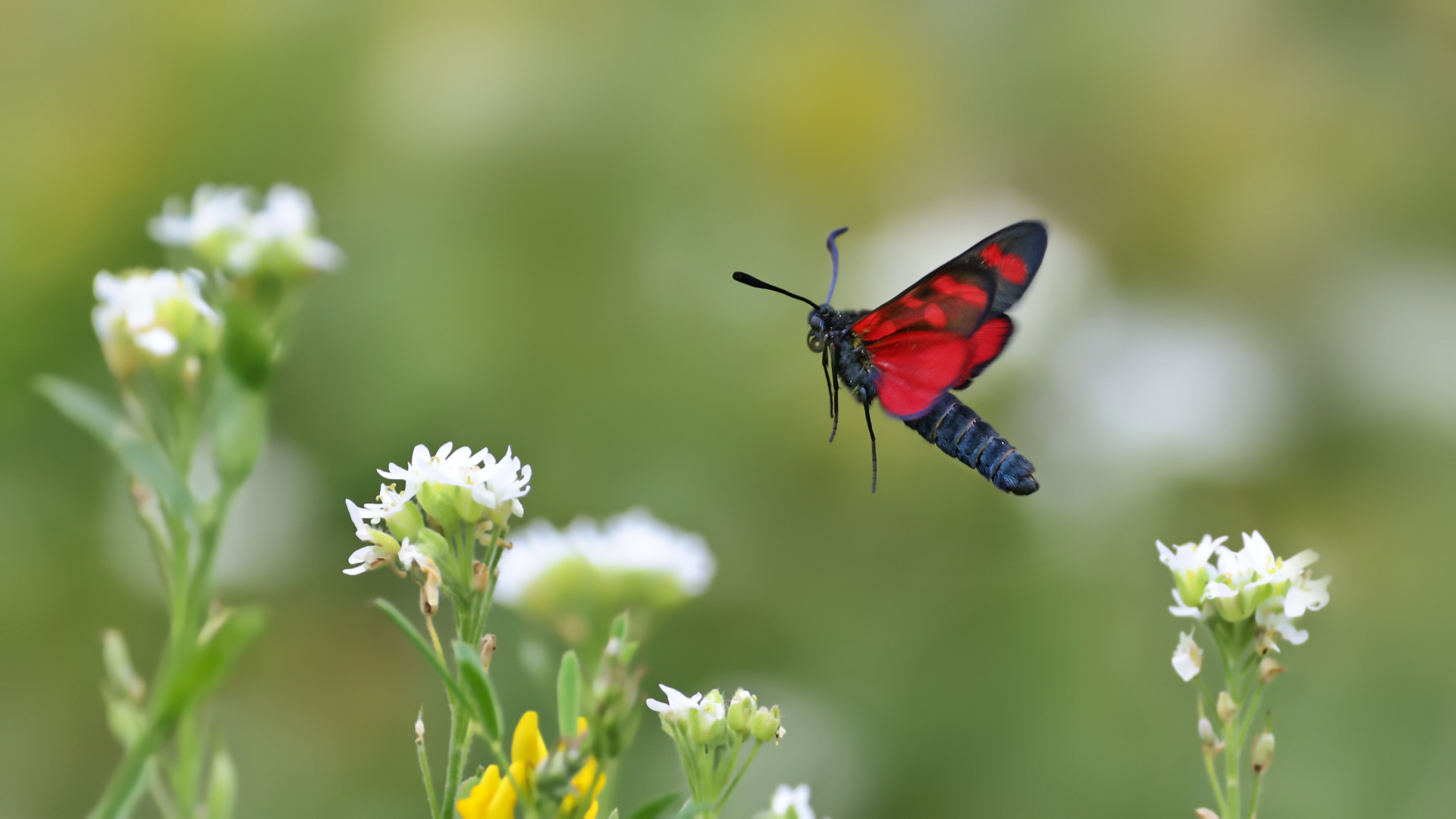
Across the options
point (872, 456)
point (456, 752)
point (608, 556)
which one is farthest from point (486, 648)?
point (872, 456)

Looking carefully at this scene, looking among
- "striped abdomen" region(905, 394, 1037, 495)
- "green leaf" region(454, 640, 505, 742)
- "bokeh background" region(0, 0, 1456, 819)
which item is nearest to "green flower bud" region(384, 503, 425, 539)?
"green leaf" region(454, 640, 505, 742)

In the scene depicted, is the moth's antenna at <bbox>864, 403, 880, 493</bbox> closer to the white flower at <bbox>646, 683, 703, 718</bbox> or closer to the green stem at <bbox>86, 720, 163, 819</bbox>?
the white flower at <bbox>646, 683, 703, 718</bbox>

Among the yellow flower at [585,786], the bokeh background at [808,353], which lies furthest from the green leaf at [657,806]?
the bokeh background at [808,353]

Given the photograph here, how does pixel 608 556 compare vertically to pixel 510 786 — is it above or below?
above

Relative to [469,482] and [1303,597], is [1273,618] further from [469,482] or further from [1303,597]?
[469,482]

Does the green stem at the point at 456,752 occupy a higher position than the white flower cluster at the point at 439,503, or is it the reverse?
the white flower cluster at the point at 439,503

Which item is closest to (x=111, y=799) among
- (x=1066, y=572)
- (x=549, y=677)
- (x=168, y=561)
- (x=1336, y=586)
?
(x=168, y=561)

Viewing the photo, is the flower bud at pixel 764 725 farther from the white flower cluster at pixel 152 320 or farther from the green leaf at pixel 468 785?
the white flower cluster at pixel 152 320
